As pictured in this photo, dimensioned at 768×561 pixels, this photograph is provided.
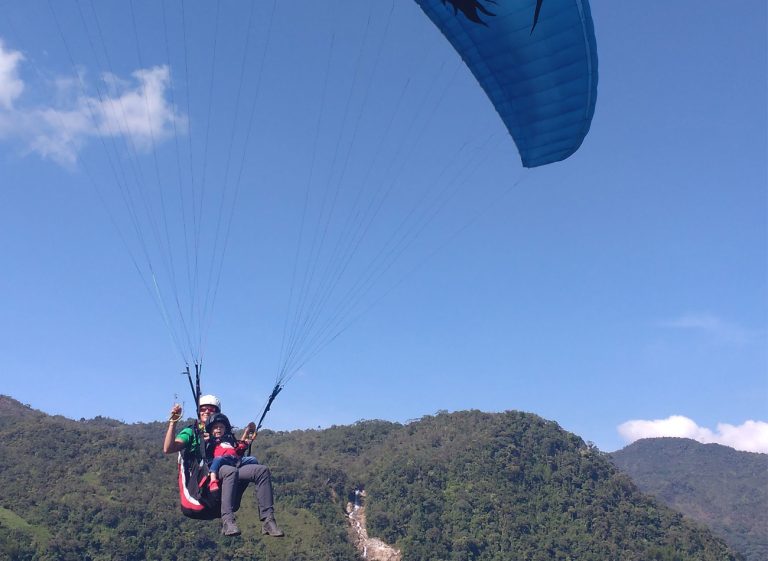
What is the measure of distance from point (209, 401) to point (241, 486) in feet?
3.96

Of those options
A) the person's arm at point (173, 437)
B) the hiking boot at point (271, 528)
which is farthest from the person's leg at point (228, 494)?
the person's arm at point (173, 437)

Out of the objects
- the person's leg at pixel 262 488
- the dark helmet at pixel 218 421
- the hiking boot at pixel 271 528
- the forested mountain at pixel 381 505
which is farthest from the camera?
the forested mountain at pixel 381 505

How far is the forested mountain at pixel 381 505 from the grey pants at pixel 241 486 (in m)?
47.8

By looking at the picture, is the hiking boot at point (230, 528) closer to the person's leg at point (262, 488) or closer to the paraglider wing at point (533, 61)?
the person's leg at point (262, 488)

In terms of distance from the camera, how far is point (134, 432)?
11850cm

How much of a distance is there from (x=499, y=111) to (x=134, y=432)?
118335 millimetres

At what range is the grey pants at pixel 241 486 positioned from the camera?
8195 mm

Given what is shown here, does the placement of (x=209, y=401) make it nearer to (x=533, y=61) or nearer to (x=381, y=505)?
(x=533, y=61)

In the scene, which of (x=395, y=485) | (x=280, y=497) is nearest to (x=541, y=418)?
(x=395, y=485)

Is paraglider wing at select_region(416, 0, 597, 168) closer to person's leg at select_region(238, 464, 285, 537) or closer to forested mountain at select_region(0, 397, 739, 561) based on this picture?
person's leg at select_region(238, 464, 285, 537)

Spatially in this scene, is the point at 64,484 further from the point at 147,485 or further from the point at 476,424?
the point at 476,424

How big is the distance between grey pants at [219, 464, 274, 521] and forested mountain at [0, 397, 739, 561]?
157 feet

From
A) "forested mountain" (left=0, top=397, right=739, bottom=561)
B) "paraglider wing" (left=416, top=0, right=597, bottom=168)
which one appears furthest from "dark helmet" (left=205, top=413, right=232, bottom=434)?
"forested mountain" (left=0, top=397, right=739, bottom=561)

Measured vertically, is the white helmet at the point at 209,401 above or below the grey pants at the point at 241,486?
above
